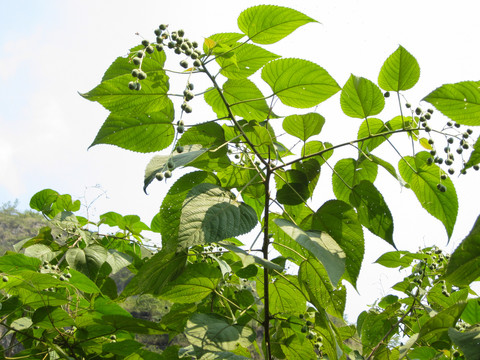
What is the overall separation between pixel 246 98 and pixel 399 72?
1.33 ft

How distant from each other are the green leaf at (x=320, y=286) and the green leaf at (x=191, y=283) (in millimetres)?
218

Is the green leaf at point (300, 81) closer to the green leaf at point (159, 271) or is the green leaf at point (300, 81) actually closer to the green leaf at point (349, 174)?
the green leaf at point (349, 174)

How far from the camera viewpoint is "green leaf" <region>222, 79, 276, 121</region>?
1.07 meters

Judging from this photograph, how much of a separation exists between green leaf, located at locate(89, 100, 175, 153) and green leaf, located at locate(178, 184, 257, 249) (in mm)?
223

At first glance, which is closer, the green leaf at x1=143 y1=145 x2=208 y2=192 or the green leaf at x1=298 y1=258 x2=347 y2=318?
the green leaf at x1=143 y1=145 x2=208 y2=192

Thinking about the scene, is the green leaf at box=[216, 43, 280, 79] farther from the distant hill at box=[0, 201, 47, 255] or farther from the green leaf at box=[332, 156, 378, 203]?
the distant hill at box=[0, 201, 47, 255]

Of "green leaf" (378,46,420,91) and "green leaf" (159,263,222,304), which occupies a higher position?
"green leaf" (378,46,420,91)

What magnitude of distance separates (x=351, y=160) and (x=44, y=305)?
0.89m

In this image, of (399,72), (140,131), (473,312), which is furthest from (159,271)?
(473,312)

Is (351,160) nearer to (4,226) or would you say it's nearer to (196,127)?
(196,127)

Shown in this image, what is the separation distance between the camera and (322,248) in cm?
77

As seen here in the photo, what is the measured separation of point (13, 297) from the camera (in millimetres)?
1087

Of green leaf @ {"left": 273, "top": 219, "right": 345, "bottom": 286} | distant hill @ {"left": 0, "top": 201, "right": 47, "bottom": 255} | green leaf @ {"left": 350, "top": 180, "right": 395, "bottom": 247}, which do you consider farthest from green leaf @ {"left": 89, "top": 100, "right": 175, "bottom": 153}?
distant hill @ {"left": 0, "top": 201, "right": 47, "bottom": 255}

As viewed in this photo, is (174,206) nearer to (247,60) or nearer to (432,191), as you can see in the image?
(247,60)
